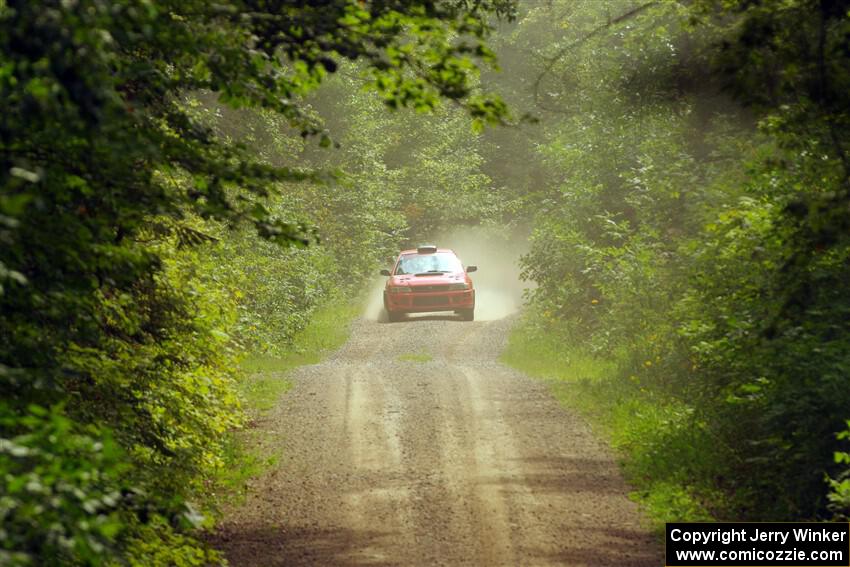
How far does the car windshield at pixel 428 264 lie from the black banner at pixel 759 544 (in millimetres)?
20442

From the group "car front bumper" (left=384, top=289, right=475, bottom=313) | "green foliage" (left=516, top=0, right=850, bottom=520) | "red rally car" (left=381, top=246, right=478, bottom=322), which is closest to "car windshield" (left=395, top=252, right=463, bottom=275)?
"red rally car" (left=381, top=246, right=478, bottom=322)

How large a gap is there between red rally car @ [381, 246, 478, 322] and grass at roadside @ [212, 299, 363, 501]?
1.60 meters

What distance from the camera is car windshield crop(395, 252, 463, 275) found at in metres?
30.0

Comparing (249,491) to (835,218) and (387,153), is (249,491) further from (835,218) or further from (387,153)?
(387,153)

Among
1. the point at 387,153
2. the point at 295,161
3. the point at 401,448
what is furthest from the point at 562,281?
the point at 387,153

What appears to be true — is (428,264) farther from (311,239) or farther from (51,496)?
(51,496)

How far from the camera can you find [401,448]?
1344 cm

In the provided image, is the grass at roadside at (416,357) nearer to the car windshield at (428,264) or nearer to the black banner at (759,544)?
the car windshield at (428,264)

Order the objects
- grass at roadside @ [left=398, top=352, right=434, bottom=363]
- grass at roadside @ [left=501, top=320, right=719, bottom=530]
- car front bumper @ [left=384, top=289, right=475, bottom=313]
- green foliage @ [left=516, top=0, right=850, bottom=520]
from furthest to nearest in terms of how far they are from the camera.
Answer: car front bumper @ [left=384, top=289, right=475, bottom=313], grass at roadside @ [left=398, top=352, right=434, bottom=363], grass at roadside @ [left=501, top=320, right=719, bottom=530], green foliage @ [left=516, top=0, right=850, bottom=520]

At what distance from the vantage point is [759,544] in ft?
29.3

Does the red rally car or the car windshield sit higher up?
the car windshield

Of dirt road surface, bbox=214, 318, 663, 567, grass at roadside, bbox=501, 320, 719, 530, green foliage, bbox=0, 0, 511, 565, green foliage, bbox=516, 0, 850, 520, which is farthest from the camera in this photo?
grass at roadside, bbox=501, 320, 719, 530

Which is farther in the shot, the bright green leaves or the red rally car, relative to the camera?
the red rally car

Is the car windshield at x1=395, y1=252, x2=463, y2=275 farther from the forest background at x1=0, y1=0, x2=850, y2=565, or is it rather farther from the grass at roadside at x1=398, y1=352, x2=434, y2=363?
the forest background at x1=0, y1=0, x2=850, y2=565
